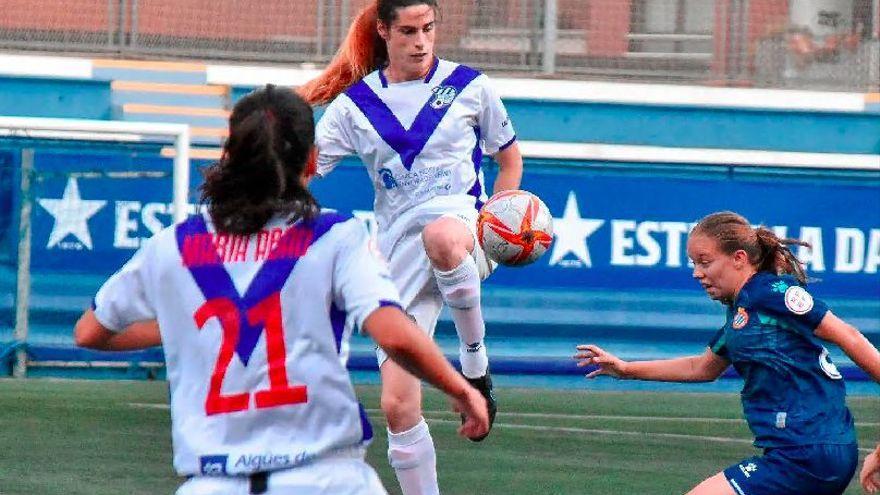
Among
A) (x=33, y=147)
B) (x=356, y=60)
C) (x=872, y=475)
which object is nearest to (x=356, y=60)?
(x=356, y=60)

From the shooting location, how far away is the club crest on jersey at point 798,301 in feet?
16.7

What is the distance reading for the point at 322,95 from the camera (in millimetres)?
6660

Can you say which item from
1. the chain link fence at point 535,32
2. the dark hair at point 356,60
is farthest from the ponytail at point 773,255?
the chain link fence at point 535,32

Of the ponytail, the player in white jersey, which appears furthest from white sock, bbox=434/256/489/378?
the player in white jersey

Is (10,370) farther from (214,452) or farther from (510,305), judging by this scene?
(214,452)

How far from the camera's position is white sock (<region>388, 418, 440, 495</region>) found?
6.09 metres

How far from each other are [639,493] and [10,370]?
557 centimetres

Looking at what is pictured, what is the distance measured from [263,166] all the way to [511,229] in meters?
2.85

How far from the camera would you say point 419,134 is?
643 centimetres

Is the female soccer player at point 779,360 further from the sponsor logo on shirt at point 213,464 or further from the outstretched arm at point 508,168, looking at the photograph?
the sponsor logo on shirt at point 213,464

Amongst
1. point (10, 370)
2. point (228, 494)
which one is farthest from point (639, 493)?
point (10, 370)

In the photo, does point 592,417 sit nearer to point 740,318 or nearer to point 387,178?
point 387,178

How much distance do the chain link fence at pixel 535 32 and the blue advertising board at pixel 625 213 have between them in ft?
7.93

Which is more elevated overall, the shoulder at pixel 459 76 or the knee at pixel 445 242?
the shoulder at pixel 459 76
